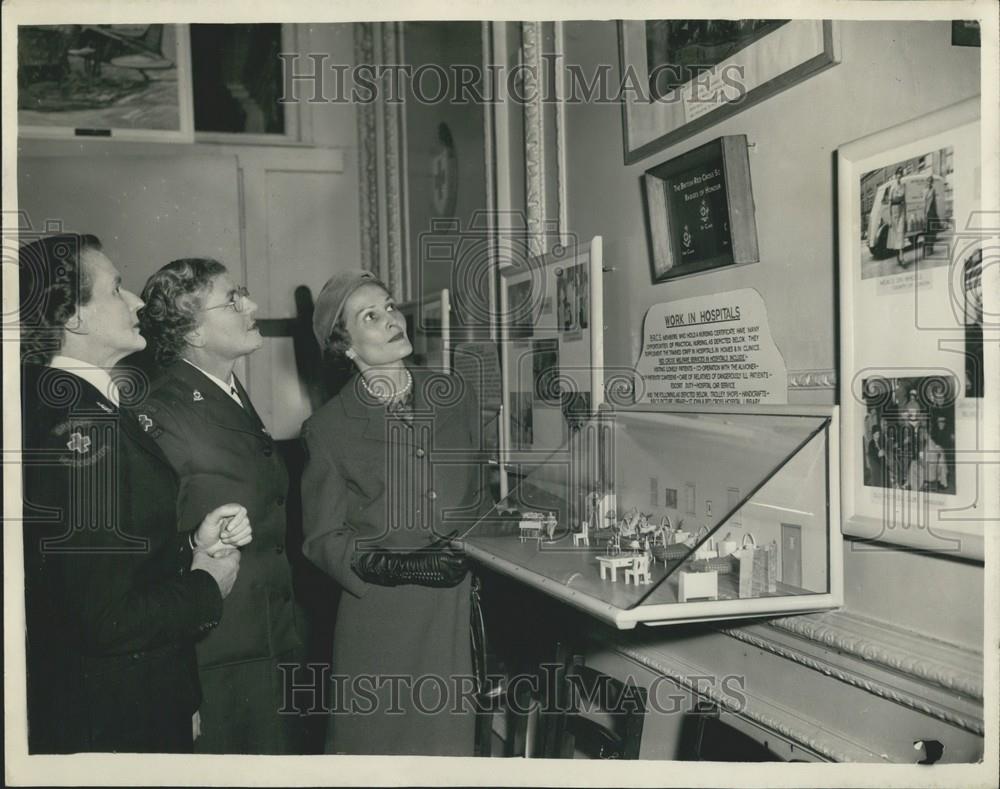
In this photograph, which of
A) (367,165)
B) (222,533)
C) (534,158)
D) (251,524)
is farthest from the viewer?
(367,165)

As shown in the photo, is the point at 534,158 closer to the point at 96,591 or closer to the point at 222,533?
the point at 222,533

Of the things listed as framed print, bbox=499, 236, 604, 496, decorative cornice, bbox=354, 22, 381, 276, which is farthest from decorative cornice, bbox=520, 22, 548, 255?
decorative cornice, bbox=354, 22, 381, 276

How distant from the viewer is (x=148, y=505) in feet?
6.43

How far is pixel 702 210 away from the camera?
71.9 inches

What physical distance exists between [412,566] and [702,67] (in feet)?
4.44

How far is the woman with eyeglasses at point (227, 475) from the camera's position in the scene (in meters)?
2.20

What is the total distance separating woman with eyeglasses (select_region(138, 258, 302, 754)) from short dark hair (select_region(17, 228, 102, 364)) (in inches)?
14.8

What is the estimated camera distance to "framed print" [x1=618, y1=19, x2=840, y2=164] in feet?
5.08

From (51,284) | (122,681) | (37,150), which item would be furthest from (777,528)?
(37,150)

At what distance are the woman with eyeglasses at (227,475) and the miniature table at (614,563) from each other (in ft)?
3.46

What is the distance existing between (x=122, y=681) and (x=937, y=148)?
1.91 meters

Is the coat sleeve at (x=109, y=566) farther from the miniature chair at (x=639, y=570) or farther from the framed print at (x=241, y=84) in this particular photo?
the framed print at (x=241, y=84)

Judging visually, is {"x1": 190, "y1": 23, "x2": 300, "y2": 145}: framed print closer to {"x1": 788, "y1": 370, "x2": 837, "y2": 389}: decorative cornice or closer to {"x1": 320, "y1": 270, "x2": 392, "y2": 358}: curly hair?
{"x1": 320, "y1": 270, "x2": 392, "y2": 358}: curly hair

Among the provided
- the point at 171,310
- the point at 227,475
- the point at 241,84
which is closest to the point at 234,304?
the point at 171,310
